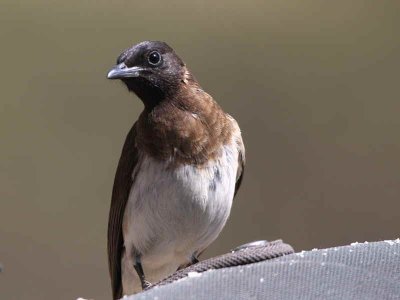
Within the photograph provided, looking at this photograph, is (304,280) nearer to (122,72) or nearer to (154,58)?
A: (122,72)

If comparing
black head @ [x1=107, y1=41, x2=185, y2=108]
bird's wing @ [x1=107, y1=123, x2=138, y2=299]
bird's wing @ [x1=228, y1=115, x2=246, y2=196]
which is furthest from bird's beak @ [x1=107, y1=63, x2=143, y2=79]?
bird's wing @ [x1=228, y1=115, x2=246, y2=196]

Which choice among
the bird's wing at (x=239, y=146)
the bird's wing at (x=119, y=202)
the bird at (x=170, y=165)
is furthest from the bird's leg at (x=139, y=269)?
the bird's wing at (x=239, y=146)

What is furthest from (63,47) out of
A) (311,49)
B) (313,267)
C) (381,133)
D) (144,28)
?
(313,267)

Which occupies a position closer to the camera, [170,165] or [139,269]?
[170,165]

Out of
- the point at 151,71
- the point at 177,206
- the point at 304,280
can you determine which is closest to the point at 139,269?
the point at 177,206

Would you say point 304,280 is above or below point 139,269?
above

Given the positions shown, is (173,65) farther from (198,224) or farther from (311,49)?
(311,49)

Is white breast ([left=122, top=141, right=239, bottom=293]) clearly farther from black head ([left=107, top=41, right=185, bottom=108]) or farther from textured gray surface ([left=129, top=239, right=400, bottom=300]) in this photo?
textured gray surface ([left=129, top=239, right=400, bottom=300])

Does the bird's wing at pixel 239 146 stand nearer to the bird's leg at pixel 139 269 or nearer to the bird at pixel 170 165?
the bird at pixel 170 165
